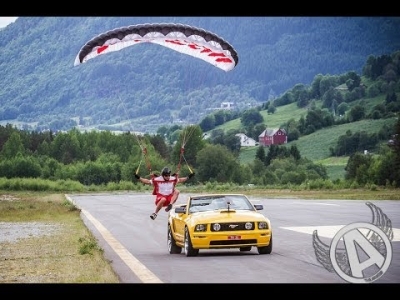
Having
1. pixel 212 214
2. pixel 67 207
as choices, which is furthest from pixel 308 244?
pixel 67 207

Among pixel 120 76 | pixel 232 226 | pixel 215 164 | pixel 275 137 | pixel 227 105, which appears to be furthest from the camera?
pixel 275 137

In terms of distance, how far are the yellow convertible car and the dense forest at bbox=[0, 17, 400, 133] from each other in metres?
1.68

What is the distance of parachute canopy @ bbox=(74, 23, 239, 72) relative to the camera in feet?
55.7

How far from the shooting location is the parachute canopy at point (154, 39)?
17.0m

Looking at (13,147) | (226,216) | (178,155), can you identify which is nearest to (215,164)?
(178,155)

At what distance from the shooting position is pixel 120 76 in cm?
2202

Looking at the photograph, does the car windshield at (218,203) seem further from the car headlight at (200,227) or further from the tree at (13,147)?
the tree at (13,147)

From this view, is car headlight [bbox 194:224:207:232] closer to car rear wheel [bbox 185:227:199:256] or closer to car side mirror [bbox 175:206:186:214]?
car rear wheel [bbox 185:227:199:256]

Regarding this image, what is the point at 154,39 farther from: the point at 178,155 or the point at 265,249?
the point at 265,249

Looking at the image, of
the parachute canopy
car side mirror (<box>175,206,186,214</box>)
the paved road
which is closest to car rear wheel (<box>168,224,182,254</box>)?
the paved road

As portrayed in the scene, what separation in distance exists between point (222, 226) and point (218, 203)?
977mm
